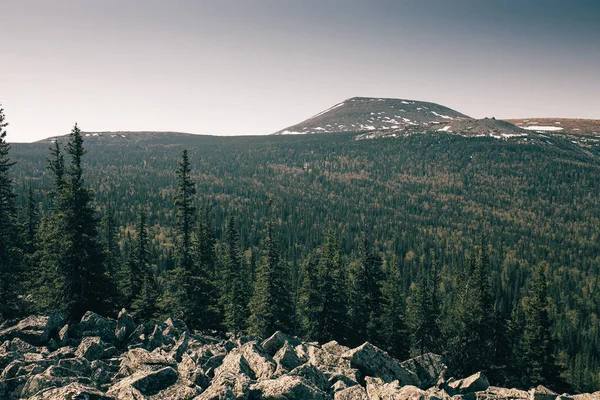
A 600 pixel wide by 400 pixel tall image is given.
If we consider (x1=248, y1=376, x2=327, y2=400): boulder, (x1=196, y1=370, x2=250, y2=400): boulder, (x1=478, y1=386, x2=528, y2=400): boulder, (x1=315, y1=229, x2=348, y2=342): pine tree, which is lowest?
(x1=315, y1=229, x2=348, y2=342): pine tree

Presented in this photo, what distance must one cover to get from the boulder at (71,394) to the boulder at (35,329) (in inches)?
383

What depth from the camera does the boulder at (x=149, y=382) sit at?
1294cm

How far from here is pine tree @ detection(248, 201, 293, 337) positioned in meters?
37.7

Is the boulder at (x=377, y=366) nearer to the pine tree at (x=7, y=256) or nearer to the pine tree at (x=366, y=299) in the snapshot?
the pine tree at (x=366, y=299)

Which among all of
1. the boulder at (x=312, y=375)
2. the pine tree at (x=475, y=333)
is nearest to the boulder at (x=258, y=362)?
the boulder at (x=312, y=375)

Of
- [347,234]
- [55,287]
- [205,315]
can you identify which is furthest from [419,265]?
[55,287]

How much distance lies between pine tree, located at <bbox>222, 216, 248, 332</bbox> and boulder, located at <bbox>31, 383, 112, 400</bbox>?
30.1 m

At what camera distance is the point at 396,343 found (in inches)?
1656

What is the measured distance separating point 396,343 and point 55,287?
115 ft

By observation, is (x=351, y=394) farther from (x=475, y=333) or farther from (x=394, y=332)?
(x=394, y=332)

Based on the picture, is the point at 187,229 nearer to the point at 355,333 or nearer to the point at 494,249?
the point at 355,333

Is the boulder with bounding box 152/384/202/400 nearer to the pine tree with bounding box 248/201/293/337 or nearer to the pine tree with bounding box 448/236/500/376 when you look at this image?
the pine tree with bounding box 248/201/293/337

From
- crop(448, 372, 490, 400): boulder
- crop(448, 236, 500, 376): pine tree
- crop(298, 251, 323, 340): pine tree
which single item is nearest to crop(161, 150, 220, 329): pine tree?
crop(298, 251, 323, 340): pine tree

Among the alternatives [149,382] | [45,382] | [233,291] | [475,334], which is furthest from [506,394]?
[233,291]
